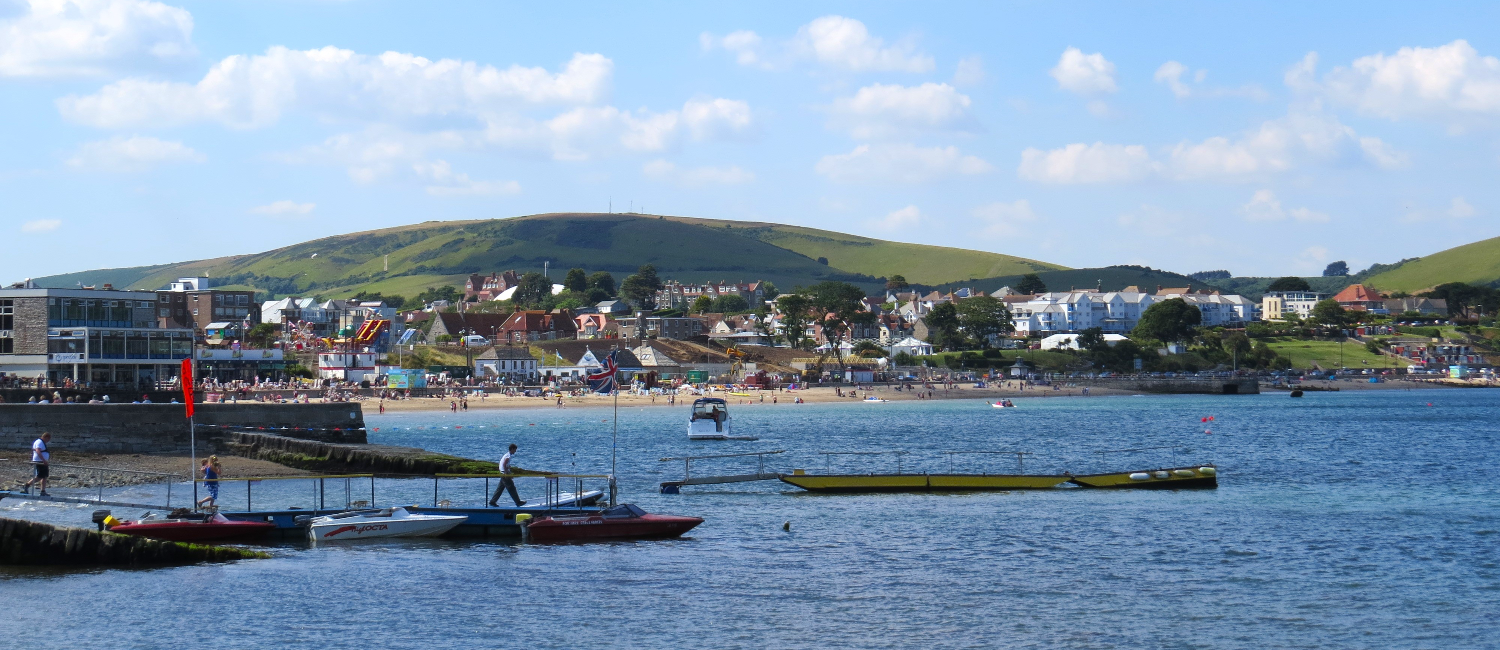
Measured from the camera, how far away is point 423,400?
390 ft

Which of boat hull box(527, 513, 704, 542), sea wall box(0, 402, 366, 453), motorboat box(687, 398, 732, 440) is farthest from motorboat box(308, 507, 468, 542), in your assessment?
motorboat box(687, 398, 732, 440)

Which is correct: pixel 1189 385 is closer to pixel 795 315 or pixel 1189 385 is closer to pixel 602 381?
pixel 795 315

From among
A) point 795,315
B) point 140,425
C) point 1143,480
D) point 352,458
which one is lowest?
point 1143,480

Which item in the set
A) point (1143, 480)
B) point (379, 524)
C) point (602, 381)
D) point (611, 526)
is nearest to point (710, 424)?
point (1143, 480)

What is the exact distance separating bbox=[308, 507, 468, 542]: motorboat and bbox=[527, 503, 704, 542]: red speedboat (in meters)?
2.21

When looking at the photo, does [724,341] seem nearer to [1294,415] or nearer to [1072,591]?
[1294,415]

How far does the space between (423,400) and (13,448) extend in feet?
232

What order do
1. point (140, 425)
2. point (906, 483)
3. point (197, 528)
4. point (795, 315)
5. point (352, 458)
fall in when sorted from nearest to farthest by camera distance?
point (197, 528) < point (906, 483) < point (352, 458) < point (140, 425) < point (795, 315)

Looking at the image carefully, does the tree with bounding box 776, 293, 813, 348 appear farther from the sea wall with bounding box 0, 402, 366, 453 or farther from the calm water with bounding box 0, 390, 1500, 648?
the calm water with bounding box 0, 390, 1500, 648

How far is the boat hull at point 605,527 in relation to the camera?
3309 cm

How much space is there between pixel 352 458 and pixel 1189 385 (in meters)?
141

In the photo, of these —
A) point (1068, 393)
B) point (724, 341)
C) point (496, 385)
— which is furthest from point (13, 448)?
point (724, 341)

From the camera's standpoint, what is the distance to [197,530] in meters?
30.8

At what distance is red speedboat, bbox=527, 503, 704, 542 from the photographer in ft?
109
